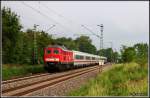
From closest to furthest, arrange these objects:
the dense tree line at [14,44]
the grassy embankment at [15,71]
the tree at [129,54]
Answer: the grassy embankment at [15,71]
the tree at [129,54]
the dense tree line at [14,44]

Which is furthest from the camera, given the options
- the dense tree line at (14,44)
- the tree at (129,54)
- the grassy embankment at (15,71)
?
the dense tree line at (14,44)

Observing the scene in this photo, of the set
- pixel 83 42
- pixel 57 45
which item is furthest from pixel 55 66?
pixel 83 42

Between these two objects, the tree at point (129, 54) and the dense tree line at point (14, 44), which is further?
the dense tree line at point (14, 44)

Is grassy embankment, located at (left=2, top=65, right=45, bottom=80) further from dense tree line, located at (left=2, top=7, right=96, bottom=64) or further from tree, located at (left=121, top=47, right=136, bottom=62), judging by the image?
tree, located at (left=121, top=47, right=136, bottom=62)

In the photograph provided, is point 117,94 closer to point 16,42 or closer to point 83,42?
point 16,42

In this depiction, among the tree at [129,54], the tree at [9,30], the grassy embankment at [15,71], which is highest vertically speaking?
the tree at [9,30]

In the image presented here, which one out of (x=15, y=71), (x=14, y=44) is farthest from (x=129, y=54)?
(x=15, y=71)

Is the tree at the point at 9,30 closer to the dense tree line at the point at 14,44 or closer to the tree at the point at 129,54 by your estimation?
the dense tree line at the point at 14,44

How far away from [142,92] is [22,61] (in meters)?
33.5

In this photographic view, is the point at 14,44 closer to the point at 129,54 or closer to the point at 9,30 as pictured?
the point at 9,30

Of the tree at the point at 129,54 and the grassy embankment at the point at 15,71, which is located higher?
the tree at the point at 129,54

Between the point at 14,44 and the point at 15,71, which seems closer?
the point at 15,71

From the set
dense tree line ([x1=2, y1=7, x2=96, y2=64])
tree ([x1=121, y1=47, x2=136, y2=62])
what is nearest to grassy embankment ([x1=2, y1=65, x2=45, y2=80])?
dense tree line ([x1=2, y1=7, x2=96, y2=64])

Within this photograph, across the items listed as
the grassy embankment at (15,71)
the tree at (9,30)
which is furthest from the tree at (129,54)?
the tree at (9,30)
